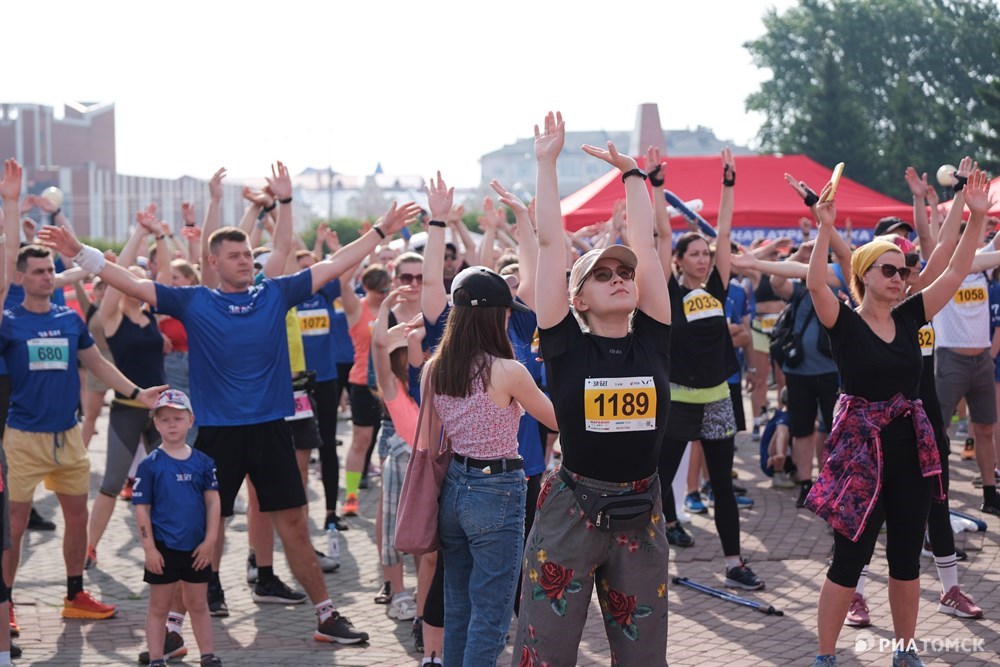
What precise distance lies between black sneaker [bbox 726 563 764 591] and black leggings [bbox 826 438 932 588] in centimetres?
182

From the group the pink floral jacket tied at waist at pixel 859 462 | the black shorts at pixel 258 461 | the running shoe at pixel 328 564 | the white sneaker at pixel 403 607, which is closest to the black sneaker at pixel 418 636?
the white sneaker at pixel 403 607

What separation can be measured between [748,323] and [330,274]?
7.63 meters

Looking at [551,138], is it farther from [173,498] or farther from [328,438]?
[328,438]

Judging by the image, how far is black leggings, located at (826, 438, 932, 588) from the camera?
212 inches

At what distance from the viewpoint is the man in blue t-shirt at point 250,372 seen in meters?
6.33

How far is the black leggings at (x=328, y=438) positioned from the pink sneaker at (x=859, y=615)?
3862 millimetres

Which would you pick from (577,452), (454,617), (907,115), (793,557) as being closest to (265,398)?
(454,617)

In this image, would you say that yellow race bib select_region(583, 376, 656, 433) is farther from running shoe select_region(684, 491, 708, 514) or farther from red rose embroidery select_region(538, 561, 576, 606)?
running shoe select_region(684, 491, 708, 514)

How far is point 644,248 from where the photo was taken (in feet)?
14.8

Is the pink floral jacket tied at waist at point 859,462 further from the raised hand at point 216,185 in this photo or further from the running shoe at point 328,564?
the raised hand at point 216,185

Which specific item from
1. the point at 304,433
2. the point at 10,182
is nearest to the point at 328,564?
the point at 304,433

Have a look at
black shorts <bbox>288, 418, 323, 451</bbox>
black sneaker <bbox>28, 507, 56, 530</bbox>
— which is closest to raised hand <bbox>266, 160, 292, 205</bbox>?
black shorts <bbox>288, 418, 323, 451</bbox>

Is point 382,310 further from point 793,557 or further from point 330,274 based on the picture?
point 793,557

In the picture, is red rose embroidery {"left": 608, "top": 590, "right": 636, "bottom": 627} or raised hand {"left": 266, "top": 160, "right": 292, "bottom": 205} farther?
raised hand {"left": 266, "top": 160, "right": 292, "bottom": 205}
